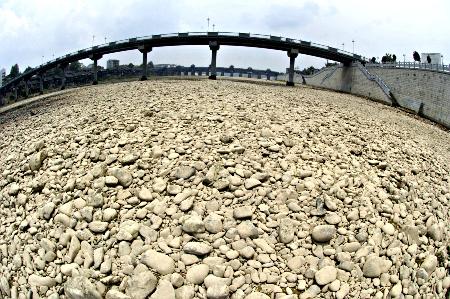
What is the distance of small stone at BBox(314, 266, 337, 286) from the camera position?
7.40 metres

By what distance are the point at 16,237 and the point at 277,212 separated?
7.32 metres

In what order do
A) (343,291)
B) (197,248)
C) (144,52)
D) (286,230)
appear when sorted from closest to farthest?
(343,291) → (197,248) → (286,230) → (144,52)

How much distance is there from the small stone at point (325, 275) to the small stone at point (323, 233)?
2.65 feet

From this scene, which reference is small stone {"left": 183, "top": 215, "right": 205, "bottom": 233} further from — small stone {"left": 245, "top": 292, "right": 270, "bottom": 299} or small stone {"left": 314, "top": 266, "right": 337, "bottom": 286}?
small stone {"left": 314, "top": 266, "right": 337, "bottom": 286}

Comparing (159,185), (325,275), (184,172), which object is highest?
(184,172)

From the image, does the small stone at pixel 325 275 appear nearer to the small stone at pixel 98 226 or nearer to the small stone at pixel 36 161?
the small stone at pixel 98 226

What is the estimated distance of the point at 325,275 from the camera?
7.50 m

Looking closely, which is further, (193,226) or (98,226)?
(98,226)

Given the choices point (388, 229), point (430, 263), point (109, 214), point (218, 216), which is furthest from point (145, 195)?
point (430, 263)

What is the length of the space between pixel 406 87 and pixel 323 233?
32.7 metres

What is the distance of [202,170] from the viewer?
10.2 metres

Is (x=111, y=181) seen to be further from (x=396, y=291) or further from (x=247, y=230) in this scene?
(x=396, y=291)

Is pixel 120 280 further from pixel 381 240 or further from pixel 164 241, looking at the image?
pixel 381 240

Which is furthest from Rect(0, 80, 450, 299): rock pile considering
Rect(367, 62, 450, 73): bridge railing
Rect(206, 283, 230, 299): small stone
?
Rect(367, 62, 450, 73): bridge railing
